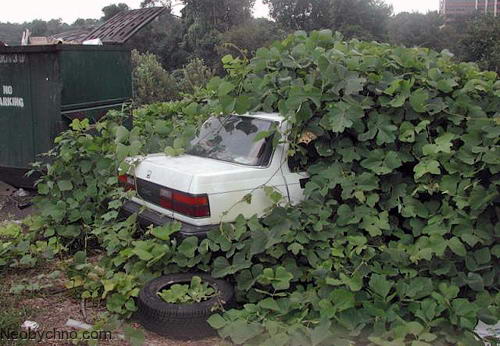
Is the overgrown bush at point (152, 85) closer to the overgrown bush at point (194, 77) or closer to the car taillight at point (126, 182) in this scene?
the overgrown bush at point (194, 77)

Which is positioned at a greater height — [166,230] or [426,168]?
[426,168]

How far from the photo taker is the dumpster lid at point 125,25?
33.0 feet

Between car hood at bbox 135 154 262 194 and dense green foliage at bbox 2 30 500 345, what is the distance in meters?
0.31

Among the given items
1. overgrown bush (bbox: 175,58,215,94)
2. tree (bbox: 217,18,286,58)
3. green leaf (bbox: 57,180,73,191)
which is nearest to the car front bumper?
green leaf (bbox: 57,180,73,191)

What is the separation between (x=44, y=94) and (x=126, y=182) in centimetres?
282

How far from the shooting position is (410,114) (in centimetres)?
492

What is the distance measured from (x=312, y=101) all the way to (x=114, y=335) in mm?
2484

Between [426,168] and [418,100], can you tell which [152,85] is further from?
[426,168]

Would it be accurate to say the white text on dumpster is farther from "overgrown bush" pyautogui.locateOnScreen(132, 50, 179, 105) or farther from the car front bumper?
"overgrown bush" pyautogui.locateOnScreen(132, 50, 179, 105)

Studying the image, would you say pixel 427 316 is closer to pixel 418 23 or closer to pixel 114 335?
pixel 114 335

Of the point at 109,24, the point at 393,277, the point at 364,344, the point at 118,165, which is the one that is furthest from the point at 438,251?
the point at 109,24

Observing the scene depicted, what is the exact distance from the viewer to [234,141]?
17.3 ft

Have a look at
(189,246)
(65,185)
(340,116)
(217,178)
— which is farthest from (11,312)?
(340,116)

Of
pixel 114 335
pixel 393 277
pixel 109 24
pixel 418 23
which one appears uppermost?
pixel 418 23
